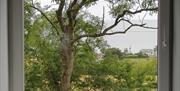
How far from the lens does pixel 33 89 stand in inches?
80.4

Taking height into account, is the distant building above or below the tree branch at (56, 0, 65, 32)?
below

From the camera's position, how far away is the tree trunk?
Result: 203 centimetres

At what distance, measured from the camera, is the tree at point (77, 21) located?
2.02 m

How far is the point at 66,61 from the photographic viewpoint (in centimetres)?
204

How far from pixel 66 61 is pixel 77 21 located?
0.28 meters

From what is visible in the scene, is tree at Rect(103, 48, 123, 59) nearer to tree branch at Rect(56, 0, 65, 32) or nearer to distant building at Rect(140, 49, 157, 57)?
distant building at Rect(140, 49, 157, 57)
